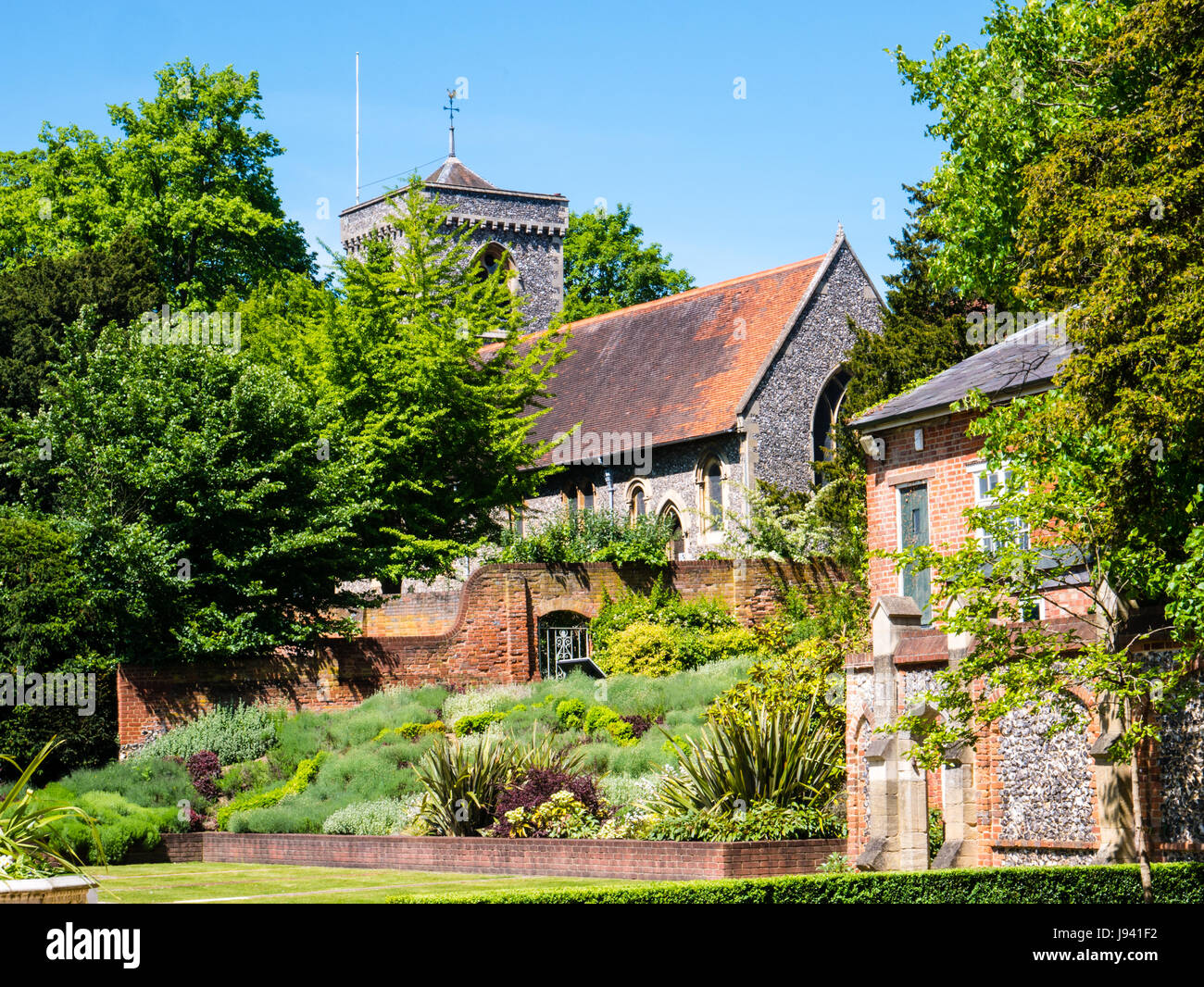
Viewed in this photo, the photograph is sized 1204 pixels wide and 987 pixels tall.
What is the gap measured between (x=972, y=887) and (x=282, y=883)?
7443 mm

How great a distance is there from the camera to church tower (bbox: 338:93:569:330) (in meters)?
58.1

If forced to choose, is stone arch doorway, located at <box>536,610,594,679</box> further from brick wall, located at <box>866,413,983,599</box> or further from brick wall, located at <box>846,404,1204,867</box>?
brick wall, located at <box>846,404,1204,867</box>

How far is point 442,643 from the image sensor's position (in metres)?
28.8

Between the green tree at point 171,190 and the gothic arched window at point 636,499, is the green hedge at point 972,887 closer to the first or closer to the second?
the gothic arched window at point 636,499

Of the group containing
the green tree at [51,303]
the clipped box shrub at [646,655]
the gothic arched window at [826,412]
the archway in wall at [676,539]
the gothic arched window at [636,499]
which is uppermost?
the green tree at [51,303]

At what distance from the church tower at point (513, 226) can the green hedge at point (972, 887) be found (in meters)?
46.1

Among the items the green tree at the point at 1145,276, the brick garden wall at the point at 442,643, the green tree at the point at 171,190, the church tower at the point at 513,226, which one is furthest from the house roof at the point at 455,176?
the green tree at the point at 1145,276

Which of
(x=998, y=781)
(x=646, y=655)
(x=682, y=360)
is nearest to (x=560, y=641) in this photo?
(x=646, y=655)

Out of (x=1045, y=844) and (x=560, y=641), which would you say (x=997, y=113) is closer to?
(x=1045, y=844)

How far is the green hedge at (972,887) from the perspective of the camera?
1196 cm

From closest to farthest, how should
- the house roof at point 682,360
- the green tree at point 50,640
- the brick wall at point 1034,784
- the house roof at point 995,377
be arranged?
the brick wall at point 1034,784
the house roof at point 995,377
the green tree at point 50,640
the house roof at point 682,360

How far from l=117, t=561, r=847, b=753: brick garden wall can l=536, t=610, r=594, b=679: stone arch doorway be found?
0.88ft

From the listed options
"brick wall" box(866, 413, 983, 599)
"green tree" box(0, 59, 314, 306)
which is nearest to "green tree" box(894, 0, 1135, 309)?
"brick wall" box(866, 413, 983, 599)

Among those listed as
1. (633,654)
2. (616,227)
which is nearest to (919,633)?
(633,654)
